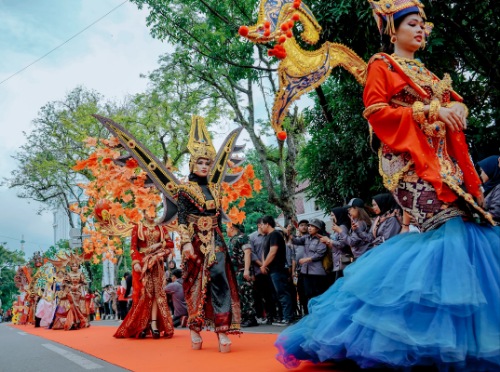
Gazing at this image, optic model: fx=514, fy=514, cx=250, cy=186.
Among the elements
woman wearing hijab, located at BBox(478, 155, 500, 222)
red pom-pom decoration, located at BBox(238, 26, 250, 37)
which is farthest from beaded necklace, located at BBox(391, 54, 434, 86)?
red pom-pom decoration, located at BBox(238, 26, 250, 37)

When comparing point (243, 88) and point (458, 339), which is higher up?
point (243, 88)

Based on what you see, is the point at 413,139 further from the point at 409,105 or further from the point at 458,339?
the point at 458,339

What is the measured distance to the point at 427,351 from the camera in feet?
8.02

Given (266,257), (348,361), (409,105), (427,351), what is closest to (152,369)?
(348,361)

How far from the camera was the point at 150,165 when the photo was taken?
5.95 meters

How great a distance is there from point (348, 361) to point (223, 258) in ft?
8.32

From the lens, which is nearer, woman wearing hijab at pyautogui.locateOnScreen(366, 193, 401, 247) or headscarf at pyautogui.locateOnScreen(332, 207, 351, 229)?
woman wearing hijab at pyautogui.locateOnScreen(366, 193, 401, 247)

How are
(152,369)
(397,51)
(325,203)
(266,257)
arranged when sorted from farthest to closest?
1. (325,203)
2. (266,257)
3. (152,369)
4. (397,51)

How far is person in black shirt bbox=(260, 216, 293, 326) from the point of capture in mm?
8164

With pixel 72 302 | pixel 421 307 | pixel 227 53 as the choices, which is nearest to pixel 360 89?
pixel 227 53

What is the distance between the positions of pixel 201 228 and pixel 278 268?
→ 10.2ft

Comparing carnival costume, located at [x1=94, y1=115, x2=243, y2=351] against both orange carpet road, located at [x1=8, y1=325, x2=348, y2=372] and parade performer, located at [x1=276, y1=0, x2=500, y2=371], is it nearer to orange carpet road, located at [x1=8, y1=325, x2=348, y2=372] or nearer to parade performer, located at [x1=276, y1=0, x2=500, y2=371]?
orange carpet road, located at [x1=8, y1=325, x2=348, y2=372]

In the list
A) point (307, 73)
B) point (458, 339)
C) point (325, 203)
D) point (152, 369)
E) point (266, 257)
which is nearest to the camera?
point (458, 339)

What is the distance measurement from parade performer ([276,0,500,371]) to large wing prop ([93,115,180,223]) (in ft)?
9.88
